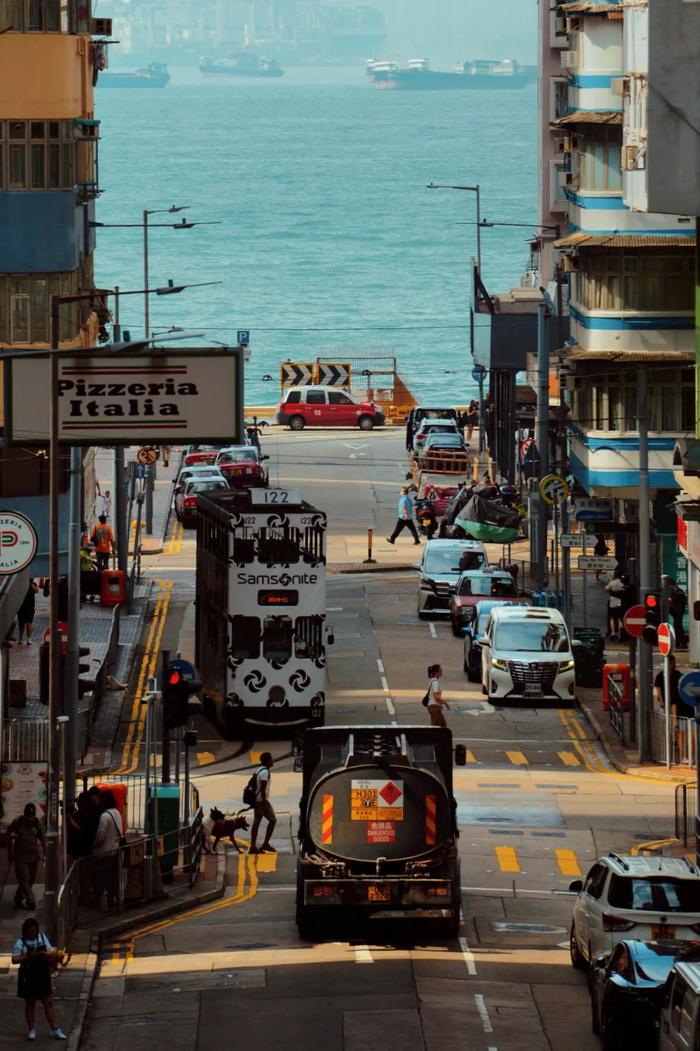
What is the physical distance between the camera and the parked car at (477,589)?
5378 cm

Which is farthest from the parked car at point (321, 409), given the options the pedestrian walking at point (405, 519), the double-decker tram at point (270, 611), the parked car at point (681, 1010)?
the parked car at point (681, 1010)

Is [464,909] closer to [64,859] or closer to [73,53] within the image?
[64,859]

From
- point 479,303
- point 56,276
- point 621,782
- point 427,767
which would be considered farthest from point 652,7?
point 479,303

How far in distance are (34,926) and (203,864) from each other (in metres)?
10.4

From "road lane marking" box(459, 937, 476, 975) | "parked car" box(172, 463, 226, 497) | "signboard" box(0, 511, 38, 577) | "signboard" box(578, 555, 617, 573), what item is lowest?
"road lane marking" box(459, 937, 476, 975)

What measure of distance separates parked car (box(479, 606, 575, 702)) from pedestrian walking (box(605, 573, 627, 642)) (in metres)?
5.81

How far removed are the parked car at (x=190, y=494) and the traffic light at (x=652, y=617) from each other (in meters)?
32.5

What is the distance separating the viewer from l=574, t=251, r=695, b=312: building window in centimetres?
5444

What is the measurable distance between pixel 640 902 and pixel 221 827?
1144 cm

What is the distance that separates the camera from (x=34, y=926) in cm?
2292

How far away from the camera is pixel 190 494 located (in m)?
73.4

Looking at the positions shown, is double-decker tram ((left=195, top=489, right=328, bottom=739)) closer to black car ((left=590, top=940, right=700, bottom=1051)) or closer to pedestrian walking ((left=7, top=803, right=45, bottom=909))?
pedestrian walking ((left=7, top=803, right=45, bottom=909))

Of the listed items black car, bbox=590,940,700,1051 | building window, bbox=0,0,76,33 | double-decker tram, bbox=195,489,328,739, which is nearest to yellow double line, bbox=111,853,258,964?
black car, bbox=590,940,700,1051

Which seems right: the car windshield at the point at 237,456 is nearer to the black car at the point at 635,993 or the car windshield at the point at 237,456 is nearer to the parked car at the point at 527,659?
the parked car at the point at 527,659
